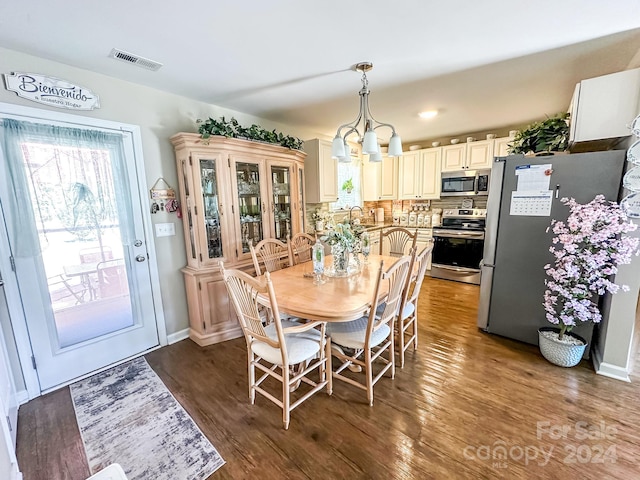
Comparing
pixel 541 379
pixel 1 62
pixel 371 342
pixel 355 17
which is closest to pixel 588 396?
pixel 541 379

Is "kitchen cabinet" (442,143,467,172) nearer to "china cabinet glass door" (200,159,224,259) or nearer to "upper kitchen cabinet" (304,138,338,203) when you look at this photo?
"upper kitchen cabinet" (304,138,338,203)

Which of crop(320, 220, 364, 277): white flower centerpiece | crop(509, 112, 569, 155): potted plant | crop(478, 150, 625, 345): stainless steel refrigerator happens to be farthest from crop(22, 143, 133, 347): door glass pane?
crop(509, 112, 569, 155): potted plant

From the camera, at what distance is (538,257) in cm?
248

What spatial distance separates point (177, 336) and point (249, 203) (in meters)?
1.63

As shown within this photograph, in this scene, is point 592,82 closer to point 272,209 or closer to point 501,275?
point 501,275

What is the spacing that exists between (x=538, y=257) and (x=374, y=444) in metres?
2.17

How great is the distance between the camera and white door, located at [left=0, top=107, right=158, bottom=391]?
6.51 feet

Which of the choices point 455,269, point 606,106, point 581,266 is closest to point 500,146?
point 455,269

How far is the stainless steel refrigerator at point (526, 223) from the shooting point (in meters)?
2.21

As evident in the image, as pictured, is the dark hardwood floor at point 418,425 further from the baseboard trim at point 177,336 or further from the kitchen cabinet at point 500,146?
the kitchen cabinet at point 500,146

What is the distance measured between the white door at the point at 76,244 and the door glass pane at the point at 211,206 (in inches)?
22.4

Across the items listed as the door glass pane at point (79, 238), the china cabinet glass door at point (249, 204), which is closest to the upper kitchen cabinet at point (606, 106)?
the china cabinet glass door at point (249, 204)

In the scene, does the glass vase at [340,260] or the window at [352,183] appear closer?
the glass vase at [340,260]

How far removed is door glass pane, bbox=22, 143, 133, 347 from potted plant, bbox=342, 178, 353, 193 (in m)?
3.46
